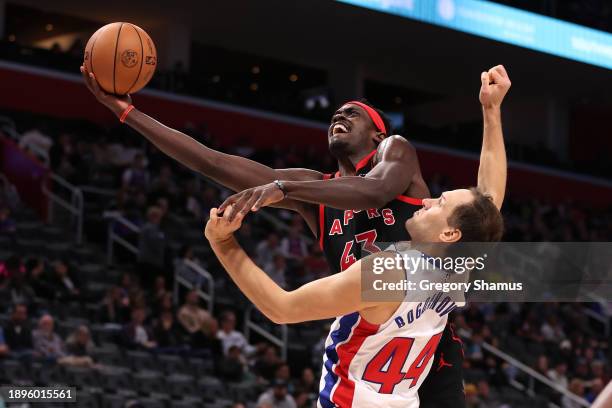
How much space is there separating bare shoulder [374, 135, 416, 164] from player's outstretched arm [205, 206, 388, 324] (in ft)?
2.81

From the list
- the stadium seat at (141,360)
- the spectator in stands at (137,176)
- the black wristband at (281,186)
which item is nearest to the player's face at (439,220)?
the black wristband at (281,186)

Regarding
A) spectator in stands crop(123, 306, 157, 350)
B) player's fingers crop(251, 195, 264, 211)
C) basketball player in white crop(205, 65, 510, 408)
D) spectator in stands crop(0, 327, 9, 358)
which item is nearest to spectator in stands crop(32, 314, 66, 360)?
spectator in stands crop(0, 327, 9, 358)

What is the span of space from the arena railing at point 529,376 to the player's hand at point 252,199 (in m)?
11.3

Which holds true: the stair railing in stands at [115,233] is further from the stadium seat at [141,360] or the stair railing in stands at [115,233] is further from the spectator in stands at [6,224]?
the stadium seat at [141,360]

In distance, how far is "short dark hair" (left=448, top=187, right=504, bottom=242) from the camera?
11.5ft

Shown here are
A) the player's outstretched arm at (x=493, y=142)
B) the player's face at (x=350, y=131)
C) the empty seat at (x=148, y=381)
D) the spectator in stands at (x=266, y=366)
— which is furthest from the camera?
the spectator in stands at (x=266, y=366)

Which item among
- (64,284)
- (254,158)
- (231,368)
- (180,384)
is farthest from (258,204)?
(254,158)

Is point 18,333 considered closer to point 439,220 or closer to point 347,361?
point 347,361

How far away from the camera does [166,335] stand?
11734 millimetres

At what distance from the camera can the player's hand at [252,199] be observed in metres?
3.37

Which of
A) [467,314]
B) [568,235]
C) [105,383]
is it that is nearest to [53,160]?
[105,383]

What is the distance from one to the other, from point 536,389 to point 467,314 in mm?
1689

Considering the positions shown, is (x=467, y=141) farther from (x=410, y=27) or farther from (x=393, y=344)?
(x=393, y=344)

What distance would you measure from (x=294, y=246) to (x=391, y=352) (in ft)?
38.4
